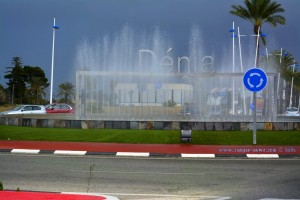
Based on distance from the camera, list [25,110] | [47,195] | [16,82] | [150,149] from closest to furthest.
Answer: [47,195]
[150,149]
[25,110]
[16,82]

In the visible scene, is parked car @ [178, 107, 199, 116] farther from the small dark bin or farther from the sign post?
the sign post

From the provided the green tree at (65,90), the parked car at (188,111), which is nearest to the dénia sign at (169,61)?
the parked car at (188,111)

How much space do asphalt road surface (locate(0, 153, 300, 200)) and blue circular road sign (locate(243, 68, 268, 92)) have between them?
310 centimetres

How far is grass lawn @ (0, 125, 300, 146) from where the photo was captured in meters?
19.2

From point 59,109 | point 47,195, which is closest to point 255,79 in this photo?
point 47,195

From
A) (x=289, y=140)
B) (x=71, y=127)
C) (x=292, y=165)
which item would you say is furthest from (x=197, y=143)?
(x=71, y=127)

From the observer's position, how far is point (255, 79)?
17.4 m

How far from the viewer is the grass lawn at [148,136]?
19203 mm

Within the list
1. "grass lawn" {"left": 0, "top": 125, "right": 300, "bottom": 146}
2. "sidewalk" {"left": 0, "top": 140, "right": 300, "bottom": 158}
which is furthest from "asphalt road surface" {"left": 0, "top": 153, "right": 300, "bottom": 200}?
"grass lawn" {"left": 0, "top": 125, "right": 300, "bottom": 146}

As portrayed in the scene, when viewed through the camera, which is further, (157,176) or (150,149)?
(150,149)

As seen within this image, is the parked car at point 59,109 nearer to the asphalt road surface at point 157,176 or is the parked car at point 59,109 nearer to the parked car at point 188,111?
the parked car at point 188,111

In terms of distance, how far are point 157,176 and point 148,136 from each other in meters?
8.80

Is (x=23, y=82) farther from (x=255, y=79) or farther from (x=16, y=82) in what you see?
(x=255, y=79)

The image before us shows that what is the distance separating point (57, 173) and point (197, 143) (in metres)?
8.55
